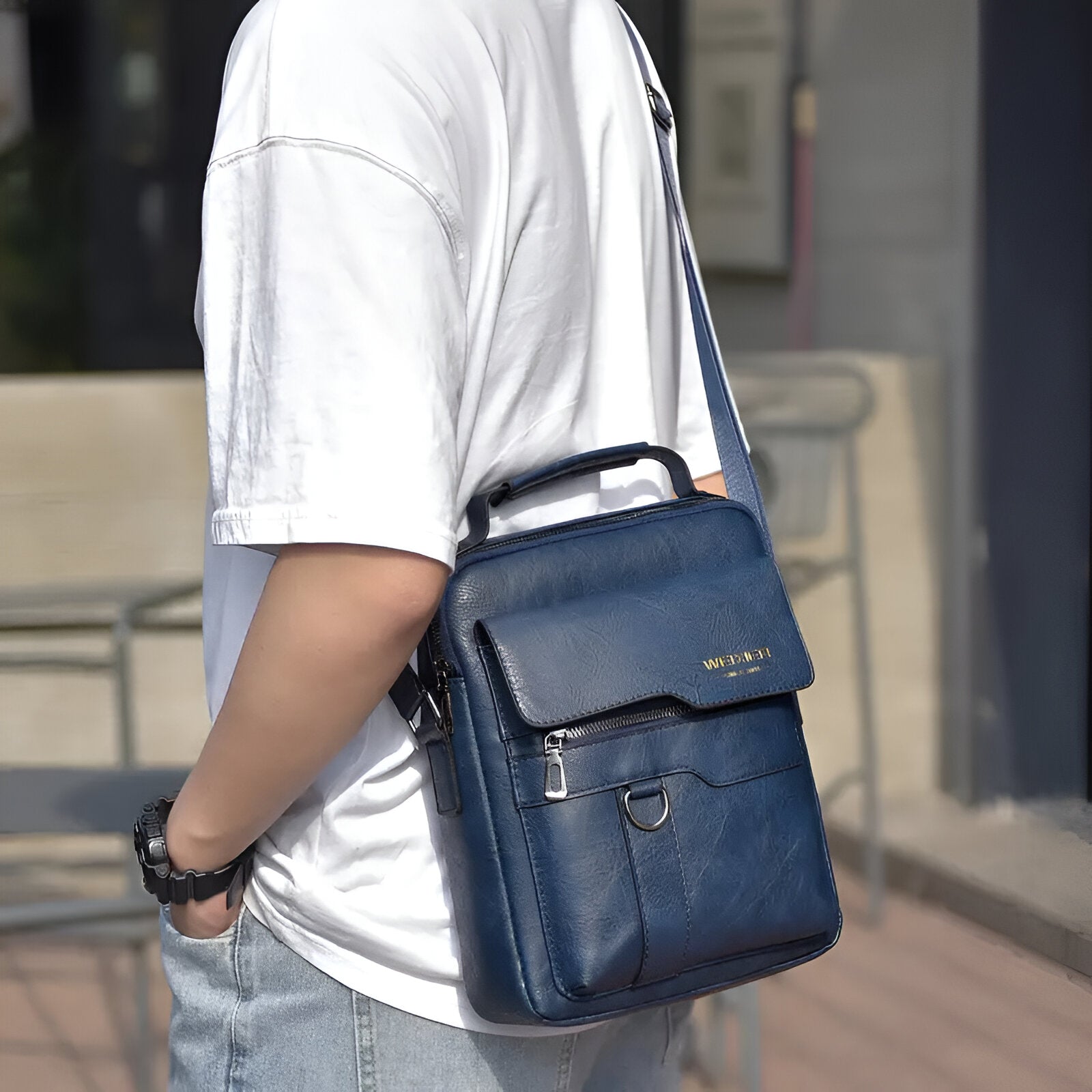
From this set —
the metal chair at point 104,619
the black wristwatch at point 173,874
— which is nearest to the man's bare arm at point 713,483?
the black wristwatch at point 173,874

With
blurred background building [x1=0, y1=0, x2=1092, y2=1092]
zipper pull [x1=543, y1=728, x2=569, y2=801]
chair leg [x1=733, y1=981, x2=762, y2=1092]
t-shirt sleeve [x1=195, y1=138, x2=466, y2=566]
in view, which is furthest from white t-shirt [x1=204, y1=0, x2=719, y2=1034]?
chair leg [x1=733, y1=981, x2=762, y2=1092]

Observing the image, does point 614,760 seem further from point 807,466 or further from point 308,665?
point 807,466

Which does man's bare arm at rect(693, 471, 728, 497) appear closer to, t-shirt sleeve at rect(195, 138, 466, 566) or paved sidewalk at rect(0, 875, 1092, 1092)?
t-shirt sleeve at rect(195, 138, 466, 566)

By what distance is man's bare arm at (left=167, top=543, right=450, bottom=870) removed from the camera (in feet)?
2.80

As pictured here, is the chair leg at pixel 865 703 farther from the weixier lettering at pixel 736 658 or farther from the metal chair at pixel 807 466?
the weixier lettering at pixel 736 658

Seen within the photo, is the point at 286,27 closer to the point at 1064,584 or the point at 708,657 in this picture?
the point at 708,657

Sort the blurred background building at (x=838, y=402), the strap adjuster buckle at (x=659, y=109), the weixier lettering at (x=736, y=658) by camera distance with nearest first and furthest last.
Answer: the weixier lettering at (x=736, y=658)
the strap adjuster buckle at (x=659, y=109)
the blurred background building at (x=838, y=402)

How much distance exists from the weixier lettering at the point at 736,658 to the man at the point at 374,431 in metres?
0.16

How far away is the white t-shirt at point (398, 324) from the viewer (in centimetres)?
83

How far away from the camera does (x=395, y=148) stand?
842mm

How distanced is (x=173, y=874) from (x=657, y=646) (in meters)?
0.38

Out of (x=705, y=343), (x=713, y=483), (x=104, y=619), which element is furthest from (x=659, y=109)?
(x=104, y=619)

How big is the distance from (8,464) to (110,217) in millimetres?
416

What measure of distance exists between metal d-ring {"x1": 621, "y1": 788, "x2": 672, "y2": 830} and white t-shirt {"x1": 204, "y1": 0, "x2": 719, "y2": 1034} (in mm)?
143
